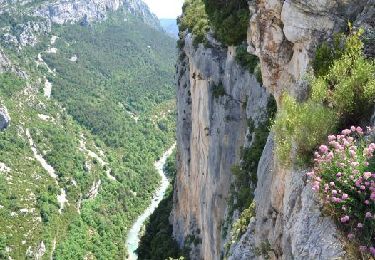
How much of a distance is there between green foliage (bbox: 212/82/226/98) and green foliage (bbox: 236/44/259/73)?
315cm

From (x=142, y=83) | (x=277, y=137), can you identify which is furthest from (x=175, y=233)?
(x=142, y=83)

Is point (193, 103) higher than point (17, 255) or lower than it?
higher

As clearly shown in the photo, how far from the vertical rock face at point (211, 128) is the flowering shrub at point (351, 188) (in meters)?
14.6

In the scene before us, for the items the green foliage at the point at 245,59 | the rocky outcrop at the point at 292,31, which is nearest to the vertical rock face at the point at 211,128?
the green foliage at the point at 245,59

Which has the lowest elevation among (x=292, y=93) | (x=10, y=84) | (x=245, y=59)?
(x=10, y=84)

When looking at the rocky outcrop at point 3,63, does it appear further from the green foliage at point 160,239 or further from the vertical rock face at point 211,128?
the vertical rock face at point 211,128

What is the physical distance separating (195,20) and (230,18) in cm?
1209

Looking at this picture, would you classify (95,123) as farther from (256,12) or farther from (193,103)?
(256,12)

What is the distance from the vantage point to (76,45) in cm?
18700

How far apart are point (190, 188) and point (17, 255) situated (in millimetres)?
37626

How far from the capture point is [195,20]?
120 ft

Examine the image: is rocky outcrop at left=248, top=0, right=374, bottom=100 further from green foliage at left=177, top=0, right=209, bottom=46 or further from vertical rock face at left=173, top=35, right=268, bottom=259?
green foliage at left=177, top=0, right=209, bottom=46

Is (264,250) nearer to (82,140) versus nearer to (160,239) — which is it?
(160,239)

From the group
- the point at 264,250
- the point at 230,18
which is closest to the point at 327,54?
the point at 264,250
